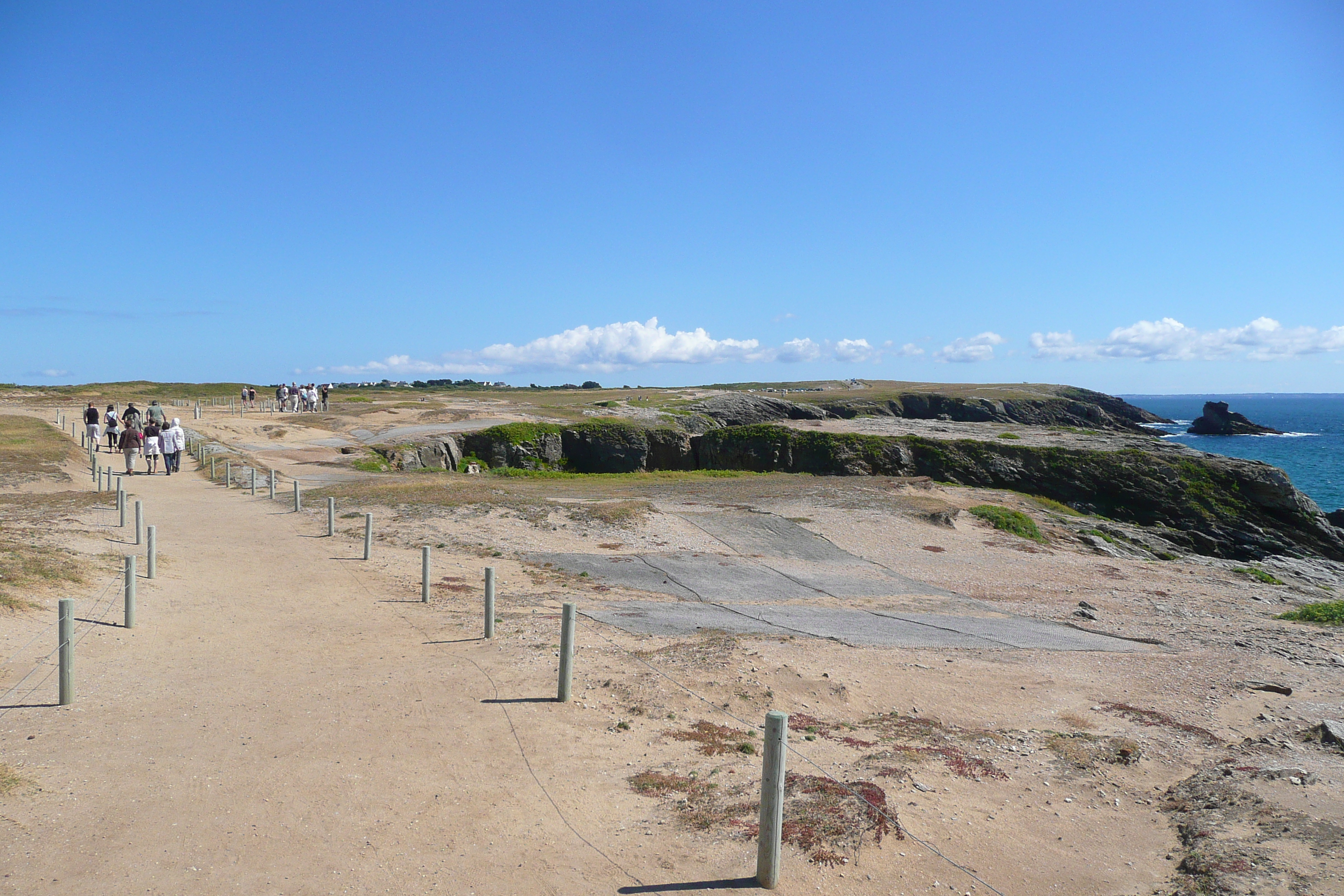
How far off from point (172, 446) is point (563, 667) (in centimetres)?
2791

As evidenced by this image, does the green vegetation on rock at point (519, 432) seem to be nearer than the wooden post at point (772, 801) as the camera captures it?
No

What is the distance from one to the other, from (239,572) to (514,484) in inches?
663

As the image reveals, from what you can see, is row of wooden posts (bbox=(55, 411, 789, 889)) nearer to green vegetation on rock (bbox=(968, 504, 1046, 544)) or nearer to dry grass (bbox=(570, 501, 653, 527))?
dry grass (bbox=(570, 501, 653, 527))

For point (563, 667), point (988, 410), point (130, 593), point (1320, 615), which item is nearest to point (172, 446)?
point (130, 593)

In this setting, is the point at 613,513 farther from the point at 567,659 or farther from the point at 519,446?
the point at 519,446

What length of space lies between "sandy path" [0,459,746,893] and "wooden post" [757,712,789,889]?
0.36 meters

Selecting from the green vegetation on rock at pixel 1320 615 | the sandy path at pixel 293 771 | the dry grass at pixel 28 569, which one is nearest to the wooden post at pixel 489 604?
the sandy path at pixel 293 771

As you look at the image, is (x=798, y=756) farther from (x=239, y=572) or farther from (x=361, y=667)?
(x=239, y=572)

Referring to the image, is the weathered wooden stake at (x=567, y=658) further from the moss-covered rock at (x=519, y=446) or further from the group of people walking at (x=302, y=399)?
the group of people walking at (x=302, y=399)

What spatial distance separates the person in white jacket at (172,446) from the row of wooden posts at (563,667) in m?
11.6

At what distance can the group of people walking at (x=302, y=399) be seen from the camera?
5584 cm

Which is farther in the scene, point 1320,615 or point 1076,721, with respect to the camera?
point 1320,615

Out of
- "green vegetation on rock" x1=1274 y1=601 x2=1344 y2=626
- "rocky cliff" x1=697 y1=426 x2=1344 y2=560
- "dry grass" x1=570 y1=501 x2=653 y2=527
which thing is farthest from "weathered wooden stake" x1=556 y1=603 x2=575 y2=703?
"rocky cliff" x1=697 y1=426 x2=1344 y2=560

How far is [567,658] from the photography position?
30.7ft
